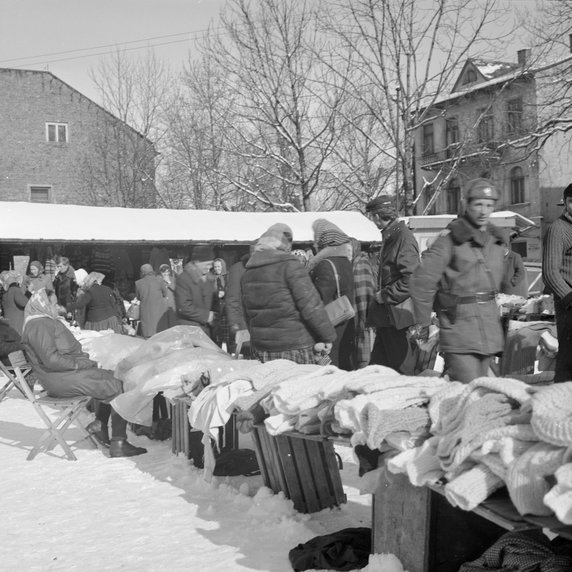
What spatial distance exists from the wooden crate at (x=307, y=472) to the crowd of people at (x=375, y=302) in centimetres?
90

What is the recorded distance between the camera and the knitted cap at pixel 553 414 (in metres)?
2.54

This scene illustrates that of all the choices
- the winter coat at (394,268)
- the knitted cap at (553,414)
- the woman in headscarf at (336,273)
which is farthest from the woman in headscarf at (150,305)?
the knitted cap at (553,414)

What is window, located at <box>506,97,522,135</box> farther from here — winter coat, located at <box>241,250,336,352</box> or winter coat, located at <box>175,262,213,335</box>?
winter coat, located at <box>241,250,336,352</box>

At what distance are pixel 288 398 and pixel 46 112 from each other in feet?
115

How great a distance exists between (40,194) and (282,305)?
109 ft

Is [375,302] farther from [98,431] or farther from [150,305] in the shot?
[150,305]

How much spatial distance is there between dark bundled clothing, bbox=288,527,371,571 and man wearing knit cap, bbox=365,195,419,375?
2.40 metres

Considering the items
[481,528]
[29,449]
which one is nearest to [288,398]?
[481,528]

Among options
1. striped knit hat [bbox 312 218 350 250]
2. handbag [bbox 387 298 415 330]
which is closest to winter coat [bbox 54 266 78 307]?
striped knit hat [bbox 312 218 350 250]

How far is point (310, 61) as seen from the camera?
24438 mm

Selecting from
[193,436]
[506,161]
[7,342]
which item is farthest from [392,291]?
[506,161]

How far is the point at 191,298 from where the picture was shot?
9.23m

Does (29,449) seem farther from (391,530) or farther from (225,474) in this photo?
(391,530)

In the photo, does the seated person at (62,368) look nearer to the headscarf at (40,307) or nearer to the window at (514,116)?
the headscarf at (40,307)
